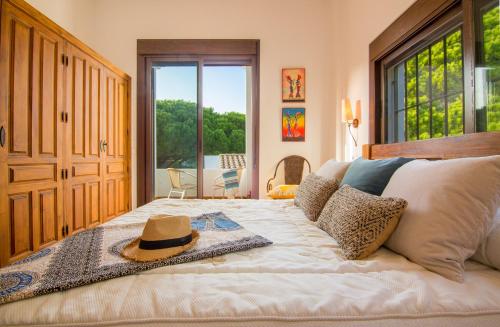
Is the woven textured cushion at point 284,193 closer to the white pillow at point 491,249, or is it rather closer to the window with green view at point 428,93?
the window with green view at point 428,93

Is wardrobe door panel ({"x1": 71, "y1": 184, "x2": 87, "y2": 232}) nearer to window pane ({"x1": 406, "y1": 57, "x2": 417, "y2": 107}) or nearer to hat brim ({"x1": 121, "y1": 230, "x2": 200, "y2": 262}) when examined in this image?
hat brim ({"x1": 121, "y1": 230, "x2": 200, "y2": 262})

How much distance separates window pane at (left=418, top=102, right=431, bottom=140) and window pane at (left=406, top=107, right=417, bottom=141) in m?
0.06

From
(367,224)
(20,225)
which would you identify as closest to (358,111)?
(367,224)

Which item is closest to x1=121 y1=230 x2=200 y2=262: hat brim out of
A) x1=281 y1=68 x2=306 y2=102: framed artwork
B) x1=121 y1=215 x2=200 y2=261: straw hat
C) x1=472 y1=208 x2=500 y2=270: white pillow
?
x1=121 y1=215 x2=200 y2=261: straw hat

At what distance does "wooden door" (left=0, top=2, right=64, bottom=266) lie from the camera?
1.91 metres

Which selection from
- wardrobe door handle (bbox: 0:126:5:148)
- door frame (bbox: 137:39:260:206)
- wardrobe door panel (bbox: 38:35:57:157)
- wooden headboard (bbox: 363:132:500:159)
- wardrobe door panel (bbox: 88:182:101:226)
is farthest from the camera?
door frame (bbox: 137:39:260:206)

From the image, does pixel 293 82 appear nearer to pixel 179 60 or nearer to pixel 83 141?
pixel 179 60

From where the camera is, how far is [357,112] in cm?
302

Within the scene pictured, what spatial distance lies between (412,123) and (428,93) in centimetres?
27

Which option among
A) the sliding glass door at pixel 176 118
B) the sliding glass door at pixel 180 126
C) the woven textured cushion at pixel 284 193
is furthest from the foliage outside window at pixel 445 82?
the sliding glass door at pixel 176 118

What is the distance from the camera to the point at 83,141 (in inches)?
112

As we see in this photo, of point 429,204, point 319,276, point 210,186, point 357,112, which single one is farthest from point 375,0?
point 210,186

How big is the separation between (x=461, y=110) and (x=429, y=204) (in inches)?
37.7

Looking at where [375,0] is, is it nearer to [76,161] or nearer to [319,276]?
[319,276]
